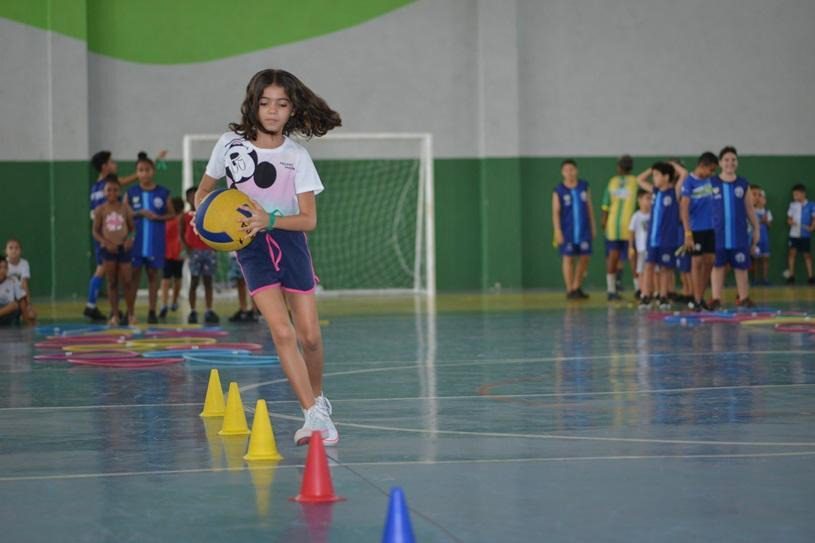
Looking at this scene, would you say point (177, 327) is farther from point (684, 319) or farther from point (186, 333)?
point (684, 319)

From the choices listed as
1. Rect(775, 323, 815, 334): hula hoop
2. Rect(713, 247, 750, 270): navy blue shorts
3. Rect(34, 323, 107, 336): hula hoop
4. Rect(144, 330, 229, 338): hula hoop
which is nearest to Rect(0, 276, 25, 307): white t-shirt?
Rect(34, 323, 107, 336): hula hoop

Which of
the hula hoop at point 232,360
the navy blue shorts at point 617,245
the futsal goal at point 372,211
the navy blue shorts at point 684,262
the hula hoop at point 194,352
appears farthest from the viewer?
the futsal goal at point 372,211

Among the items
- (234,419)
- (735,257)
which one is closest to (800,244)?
(735,257)

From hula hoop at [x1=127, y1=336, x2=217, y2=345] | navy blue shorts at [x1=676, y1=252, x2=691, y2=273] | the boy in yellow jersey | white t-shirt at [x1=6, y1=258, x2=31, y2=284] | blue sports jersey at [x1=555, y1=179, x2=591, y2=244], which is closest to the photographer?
hula hoop at [x1=127, y1=336, x2=217, y2=345]

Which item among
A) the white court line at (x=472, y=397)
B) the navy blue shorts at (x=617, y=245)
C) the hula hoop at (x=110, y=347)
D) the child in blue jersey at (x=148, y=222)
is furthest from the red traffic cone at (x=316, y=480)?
the navy blue shorts at (x=617, y=245)

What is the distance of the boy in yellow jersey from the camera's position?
21.5m

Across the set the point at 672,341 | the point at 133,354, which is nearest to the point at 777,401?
the point at 672,341

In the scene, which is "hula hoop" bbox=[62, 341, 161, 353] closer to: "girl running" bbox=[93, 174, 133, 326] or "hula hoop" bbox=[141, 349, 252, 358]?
"hula hoop" bbox=[141, 349, 252, 358]

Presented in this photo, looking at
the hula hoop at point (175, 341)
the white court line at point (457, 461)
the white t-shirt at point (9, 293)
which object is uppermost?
the white t-shirt at point (9, 293)

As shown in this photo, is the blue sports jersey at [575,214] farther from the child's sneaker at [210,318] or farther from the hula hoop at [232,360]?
the hula hoop at [232,360]

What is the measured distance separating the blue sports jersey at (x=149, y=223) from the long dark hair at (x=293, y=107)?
10.0 m

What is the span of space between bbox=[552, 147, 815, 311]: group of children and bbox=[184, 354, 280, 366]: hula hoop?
7414mm

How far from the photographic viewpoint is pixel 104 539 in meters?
5.06

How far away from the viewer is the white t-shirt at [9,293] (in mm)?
17953
